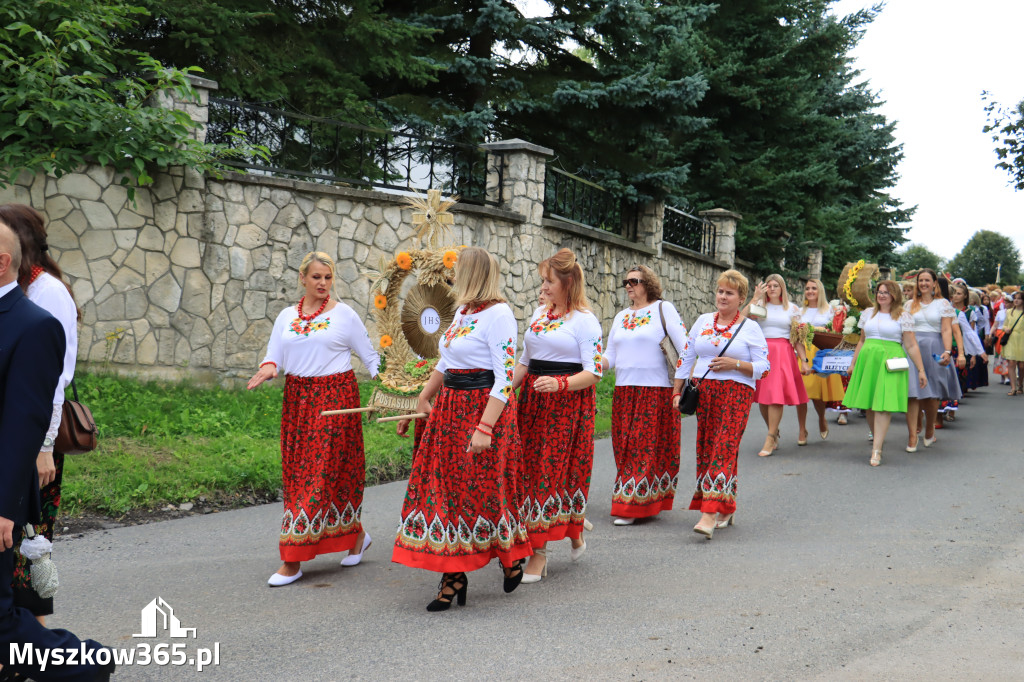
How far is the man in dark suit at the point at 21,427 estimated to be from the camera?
3.13 metres

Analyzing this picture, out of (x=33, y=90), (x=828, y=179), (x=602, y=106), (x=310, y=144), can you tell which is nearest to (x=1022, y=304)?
(x=828, y=179)

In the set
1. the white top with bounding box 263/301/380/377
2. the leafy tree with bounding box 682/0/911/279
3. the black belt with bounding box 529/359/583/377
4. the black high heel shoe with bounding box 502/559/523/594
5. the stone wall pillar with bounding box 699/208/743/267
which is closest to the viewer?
the black high heel shoe with bounding box 502/559/523/594

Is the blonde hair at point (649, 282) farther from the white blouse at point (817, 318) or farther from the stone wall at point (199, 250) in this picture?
→ the white blouse at point (817, 318)

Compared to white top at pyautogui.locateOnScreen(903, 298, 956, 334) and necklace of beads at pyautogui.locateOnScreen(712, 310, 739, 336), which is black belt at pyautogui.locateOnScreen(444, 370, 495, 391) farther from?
white top at pyautogui.locateOnScreen(903, 298, 956, 334)

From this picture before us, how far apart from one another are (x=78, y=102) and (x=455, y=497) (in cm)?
676

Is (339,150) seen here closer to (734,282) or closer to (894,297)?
(734,282)

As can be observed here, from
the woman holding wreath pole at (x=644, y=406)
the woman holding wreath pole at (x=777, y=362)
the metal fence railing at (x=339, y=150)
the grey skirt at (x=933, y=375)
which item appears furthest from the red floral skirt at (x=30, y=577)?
the grey skirt at (x=933, y=375)

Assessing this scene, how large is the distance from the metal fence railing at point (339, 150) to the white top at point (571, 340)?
6.41 meters

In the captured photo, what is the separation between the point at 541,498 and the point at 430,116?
9.94m

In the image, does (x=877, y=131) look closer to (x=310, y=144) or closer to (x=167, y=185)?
(x=310, y=144)

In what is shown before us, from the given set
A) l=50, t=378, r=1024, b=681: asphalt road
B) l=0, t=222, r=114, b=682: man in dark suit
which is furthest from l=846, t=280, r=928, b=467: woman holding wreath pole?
l=0, t=222, r=114, b=682: man in dark suit

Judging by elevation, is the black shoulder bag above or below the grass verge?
above

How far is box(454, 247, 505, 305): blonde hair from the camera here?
5.03 meters

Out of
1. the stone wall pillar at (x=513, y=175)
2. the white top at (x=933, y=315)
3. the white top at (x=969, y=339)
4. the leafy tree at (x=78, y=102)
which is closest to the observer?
the leafy tree at (x=78, y=102)
